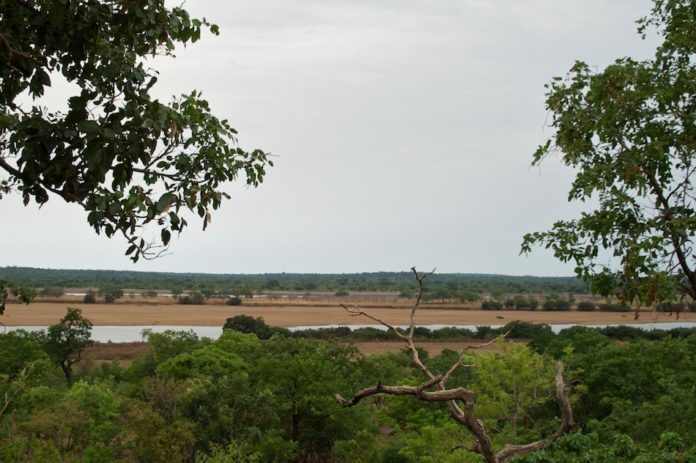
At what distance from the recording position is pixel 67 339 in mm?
45625

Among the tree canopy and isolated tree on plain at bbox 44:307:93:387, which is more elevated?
the tree canopy

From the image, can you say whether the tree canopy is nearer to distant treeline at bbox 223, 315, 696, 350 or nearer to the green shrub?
distant treeline at bbox 223, 315, 696, 350

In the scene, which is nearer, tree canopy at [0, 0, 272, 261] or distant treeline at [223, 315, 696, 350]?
tree canopy at [0, 0, 272, 261]

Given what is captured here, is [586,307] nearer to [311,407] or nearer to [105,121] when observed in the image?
[311,407]

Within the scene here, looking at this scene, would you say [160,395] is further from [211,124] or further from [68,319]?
[211,124]

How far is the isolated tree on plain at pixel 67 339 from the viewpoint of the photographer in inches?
1781

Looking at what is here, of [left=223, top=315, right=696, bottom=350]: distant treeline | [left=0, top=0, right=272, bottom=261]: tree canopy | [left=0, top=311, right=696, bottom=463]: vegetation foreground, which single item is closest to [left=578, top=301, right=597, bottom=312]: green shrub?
[left=223, top=315, right=696, bottom=350]: distant treeline

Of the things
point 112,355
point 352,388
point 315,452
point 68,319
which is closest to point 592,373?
point 352,388

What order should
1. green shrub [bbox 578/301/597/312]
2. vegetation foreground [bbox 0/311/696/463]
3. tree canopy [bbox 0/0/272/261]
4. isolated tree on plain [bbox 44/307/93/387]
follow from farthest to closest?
green shrub [bbox 578/301/597/312], isolated tree on plain [bbox 44/307/93/387], vegetation foreground [bbox 0/311/696/463], tree canopy [bbox 0/0/272/261]

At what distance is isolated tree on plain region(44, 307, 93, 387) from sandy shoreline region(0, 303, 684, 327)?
30055 mm

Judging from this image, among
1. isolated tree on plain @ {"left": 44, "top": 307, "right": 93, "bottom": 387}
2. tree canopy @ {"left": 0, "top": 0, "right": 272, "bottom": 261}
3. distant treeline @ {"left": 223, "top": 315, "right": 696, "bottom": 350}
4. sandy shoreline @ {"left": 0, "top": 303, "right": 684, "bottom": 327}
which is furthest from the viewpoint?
sandy shoreline @ {"left": 0, "top": 303, "right": 684, "bottom": 327}

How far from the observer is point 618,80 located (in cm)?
831

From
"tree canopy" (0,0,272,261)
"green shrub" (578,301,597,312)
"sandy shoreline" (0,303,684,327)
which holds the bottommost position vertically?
"sandy shoreline" (0,303,684,327)

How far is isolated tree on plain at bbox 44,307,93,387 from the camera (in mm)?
45250
